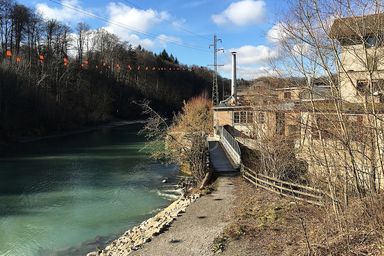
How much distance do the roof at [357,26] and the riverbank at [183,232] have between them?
7.12 m

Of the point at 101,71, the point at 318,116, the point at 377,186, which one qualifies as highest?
the point at 101,71

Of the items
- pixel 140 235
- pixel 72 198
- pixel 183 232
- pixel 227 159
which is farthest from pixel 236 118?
pixel 183 232

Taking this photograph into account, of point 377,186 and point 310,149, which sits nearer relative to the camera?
point 377,186

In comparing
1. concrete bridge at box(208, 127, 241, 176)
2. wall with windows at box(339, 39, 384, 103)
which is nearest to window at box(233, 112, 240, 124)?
concrete bridge at box(208, 127, 241, 176)

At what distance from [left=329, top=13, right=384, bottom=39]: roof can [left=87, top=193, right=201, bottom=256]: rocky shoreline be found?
8.86 meters

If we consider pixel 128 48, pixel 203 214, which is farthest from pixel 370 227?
pixel 128 48

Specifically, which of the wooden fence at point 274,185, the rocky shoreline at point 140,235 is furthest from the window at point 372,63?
the rocky shoreline at point 140,235

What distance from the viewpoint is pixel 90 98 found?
84312mm

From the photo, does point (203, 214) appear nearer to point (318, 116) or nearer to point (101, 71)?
point (318, 116)

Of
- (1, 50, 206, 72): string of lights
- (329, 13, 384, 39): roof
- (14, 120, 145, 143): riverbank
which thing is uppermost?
(1, 50, 206, 72): string of lights

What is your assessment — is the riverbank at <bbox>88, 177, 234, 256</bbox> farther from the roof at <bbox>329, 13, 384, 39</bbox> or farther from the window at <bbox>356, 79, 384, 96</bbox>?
the roof at <bbox>329, 13, 384, 39</bbox>

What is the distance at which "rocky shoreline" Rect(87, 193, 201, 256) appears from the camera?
14.3 metres

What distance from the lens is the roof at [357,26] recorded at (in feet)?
26.0

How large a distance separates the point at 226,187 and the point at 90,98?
2633 inches
